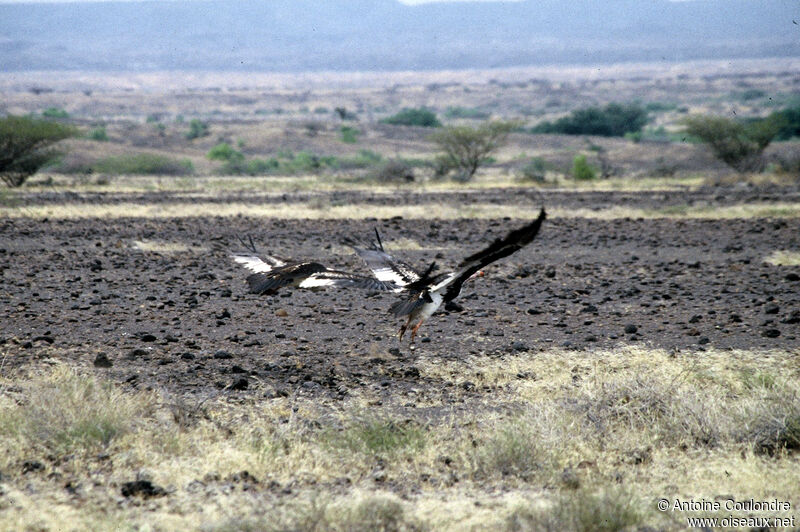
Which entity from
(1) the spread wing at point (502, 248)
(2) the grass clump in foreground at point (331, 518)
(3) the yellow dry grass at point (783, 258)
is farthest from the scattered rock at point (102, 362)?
(3) the yellow dry grass at point (783, 258)

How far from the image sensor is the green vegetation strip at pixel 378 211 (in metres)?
22.7

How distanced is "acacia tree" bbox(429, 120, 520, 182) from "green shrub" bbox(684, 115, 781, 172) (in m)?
8.54

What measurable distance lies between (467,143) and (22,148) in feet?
63.2

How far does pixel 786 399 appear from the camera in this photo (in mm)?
6609

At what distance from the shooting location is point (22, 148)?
32.8 metres

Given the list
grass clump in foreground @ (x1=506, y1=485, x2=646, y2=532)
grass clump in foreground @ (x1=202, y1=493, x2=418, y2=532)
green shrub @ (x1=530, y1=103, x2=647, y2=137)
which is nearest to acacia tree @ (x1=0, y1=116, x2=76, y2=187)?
grass clump in foreground @ (x1=202, y1=493, x2=418, y2=532)

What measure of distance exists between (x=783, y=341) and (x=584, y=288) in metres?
3.70

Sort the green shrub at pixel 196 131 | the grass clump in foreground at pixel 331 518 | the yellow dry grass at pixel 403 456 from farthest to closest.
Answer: the green shrub at pixel 196 131, the yellow dry grass at pixel 403 456, the grass clump in foreground at pixel 331 518

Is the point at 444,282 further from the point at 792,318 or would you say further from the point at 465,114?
the point at 465,114

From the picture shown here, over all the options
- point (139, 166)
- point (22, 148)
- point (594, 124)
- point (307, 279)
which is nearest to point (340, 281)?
point (307, 279)

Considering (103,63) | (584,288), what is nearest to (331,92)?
(103,63)

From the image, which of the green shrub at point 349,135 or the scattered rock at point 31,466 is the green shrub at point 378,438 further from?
the green shrub at point 349,135

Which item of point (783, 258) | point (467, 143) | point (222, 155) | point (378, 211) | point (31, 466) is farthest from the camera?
point (222, 155)

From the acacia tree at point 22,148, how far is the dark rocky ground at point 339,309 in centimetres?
1541
